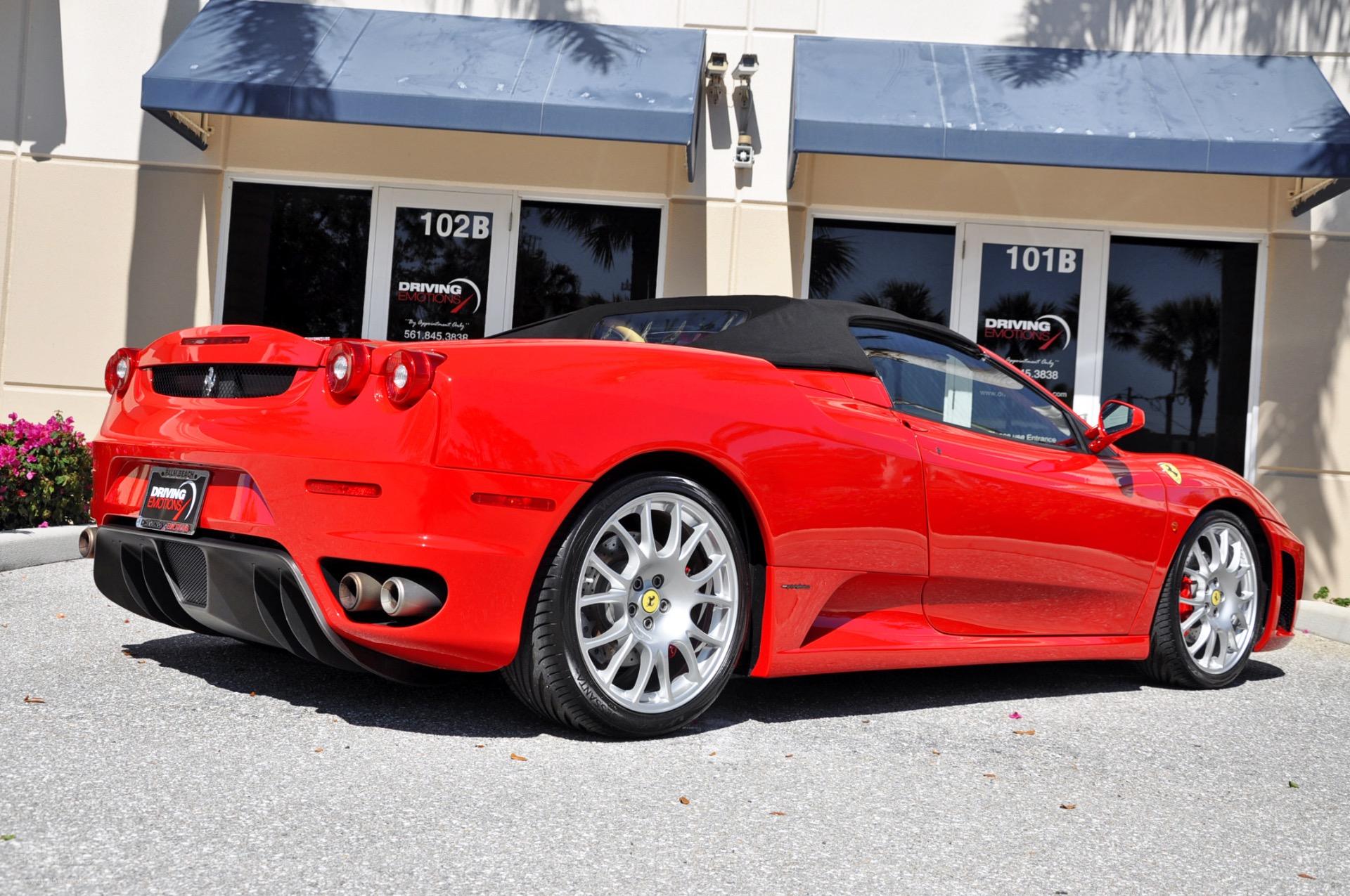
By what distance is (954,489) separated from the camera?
4.11 m

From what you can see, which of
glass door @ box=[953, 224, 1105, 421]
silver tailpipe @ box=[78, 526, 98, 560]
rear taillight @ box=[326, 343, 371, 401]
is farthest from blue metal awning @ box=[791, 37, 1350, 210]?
silver tailpipe @ box=[78, 526, 98, 560]

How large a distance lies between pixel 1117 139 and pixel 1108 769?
5517mm

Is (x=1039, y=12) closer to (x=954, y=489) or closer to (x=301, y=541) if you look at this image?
(x=954, y=489)

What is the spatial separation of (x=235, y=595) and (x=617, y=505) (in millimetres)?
1054

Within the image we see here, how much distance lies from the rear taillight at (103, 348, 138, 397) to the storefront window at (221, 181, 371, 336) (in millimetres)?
5684

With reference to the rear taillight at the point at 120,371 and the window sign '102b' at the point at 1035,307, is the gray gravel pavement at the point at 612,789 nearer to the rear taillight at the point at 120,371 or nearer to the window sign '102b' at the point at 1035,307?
the rear taillight at the point at 120,371

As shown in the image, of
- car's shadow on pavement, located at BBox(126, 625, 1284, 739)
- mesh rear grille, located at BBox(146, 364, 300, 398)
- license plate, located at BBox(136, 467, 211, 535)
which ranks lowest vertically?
car's shadow on pavement, located at BBox(126, 625, 1284, 739)

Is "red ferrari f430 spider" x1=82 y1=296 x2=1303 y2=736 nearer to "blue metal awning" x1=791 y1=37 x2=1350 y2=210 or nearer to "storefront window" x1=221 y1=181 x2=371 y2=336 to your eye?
"blue metal awning" x1=791 y1=37 x2=1350 y2=210

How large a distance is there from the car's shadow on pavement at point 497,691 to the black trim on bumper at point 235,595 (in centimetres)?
30

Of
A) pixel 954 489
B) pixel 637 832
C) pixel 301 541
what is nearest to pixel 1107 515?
pixel 954 489

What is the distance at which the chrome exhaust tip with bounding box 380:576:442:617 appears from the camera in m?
3.07

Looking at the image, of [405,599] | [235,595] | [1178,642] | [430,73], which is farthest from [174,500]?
[430,73]

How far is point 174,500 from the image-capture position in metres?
3.41

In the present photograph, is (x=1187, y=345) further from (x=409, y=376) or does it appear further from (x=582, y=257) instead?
(x=409, y=376)
